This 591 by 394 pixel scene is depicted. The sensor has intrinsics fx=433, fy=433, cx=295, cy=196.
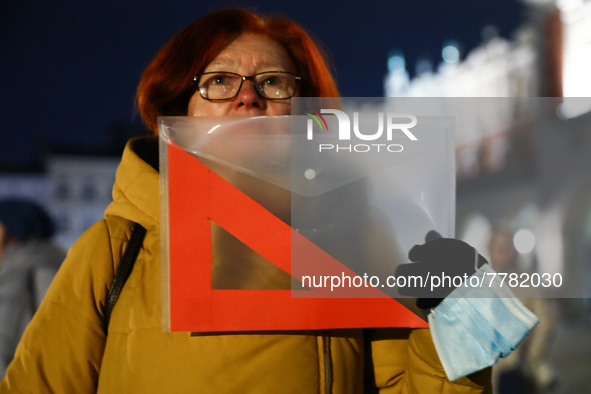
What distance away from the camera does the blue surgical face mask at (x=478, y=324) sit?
74cm

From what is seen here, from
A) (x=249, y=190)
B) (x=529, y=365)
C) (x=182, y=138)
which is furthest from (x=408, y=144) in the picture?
(x=529, y=365)

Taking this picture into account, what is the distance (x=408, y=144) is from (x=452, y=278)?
258 mm

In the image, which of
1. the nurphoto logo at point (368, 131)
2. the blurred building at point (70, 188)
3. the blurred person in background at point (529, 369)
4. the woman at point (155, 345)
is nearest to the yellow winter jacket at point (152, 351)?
the woman at point (155, 345)

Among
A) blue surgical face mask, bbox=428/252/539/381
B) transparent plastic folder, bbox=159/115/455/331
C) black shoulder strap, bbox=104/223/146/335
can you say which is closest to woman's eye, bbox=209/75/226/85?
transparent plastic folder, bbox=159/115/455/331

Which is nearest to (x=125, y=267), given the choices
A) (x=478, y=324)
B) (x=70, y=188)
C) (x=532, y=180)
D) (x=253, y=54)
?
(x=253, y=54)

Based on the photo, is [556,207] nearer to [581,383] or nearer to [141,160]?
[141,160]

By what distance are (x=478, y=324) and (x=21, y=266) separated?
7.03 ft

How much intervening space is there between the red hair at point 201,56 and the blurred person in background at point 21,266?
139 centimetres

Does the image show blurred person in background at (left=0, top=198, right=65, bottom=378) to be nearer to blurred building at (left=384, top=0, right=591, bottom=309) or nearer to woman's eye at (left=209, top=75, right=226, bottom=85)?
woman's eye at (left=209, top=75, right=226, bottom=85)

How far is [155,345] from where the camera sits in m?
0.79

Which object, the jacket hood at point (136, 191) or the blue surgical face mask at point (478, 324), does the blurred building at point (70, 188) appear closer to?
the jacket hood at point (136, 191)

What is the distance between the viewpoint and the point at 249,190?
0.80 meters

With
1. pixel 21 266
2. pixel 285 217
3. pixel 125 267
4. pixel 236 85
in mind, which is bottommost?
pixel 21 266

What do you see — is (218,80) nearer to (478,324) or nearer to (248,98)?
(248,98)
